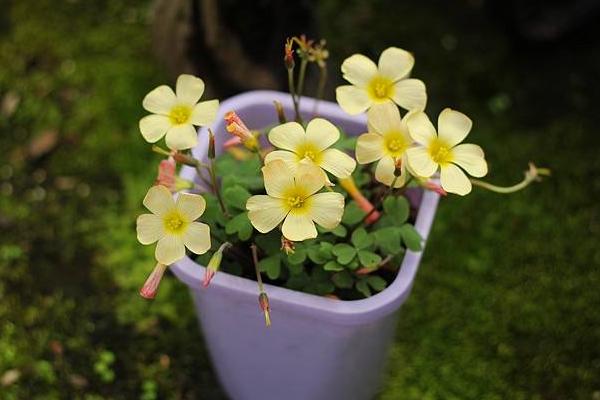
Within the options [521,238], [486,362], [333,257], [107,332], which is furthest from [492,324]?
[107,332]

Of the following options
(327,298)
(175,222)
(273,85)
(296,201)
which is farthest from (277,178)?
(273,85)

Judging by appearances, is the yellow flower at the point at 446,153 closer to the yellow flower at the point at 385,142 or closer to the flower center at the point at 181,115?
the yellow flower at the point at 385,142

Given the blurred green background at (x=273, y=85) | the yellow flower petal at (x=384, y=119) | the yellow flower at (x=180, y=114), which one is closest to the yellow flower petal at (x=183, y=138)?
the yellow flower at (x=180, y=114)

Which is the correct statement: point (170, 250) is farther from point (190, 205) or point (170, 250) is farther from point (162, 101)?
point (162, 101)

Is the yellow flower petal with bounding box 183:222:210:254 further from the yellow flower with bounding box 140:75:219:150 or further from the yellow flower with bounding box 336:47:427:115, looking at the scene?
the yellow flower with bounding box 336:47:427:115

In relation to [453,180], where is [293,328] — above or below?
below
